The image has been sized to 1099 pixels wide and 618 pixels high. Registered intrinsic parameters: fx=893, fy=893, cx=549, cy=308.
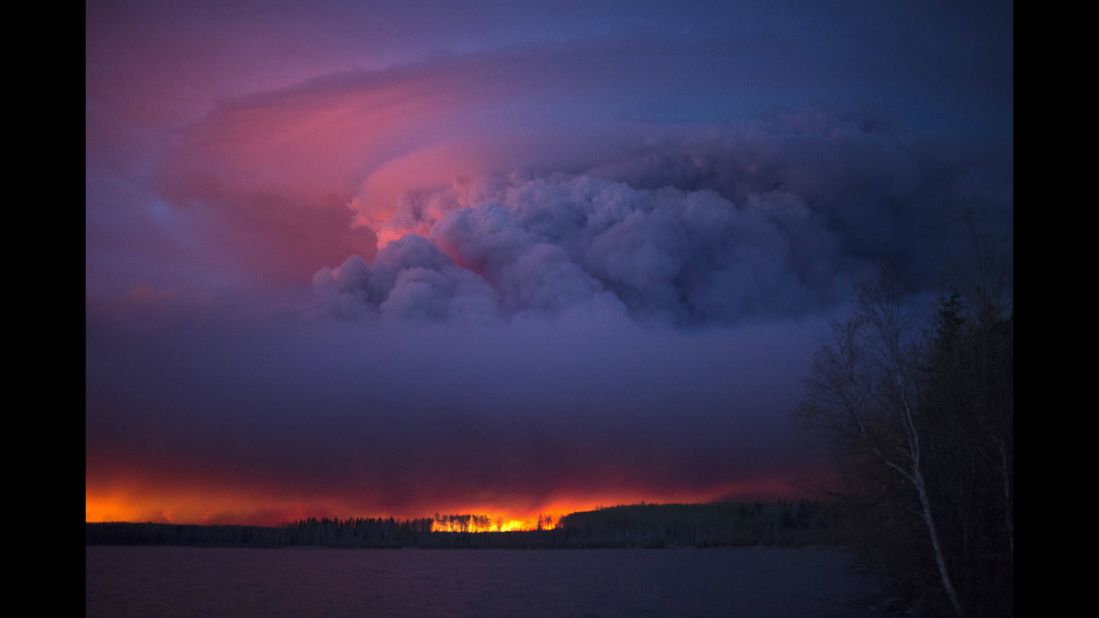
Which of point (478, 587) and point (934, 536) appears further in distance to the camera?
point (478, 587)

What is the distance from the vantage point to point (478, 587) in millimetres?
43219

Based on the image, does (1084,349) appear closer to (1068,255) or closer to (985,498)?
(1068,255)

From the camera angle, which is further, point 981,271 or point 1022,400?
point 981,271

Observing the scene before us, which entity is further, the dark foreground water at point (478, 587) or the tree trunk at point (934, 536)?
the dark foreground water at point (478, 587)

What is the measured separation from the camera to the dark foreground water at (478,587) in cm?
3256

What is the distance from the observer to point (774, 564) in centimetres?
5681

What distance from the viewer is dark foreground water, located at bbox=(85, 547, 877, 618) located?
32.6 metres

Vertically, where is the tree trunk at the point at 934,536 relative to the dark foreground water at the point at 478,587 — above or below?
above

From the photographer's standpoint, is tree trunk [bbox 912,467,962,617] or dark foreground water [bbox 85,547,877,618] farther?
dark foreground water [bbox 85,547,877,618]

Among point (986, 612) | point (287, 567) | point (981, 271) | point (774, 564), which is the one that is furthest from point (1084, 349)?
point (287, 567)

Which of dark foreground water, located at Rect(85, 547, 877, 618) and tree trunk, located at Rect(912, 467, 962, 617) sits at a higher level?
tree trunk, located at Rect(912, 467, 962, 617)
